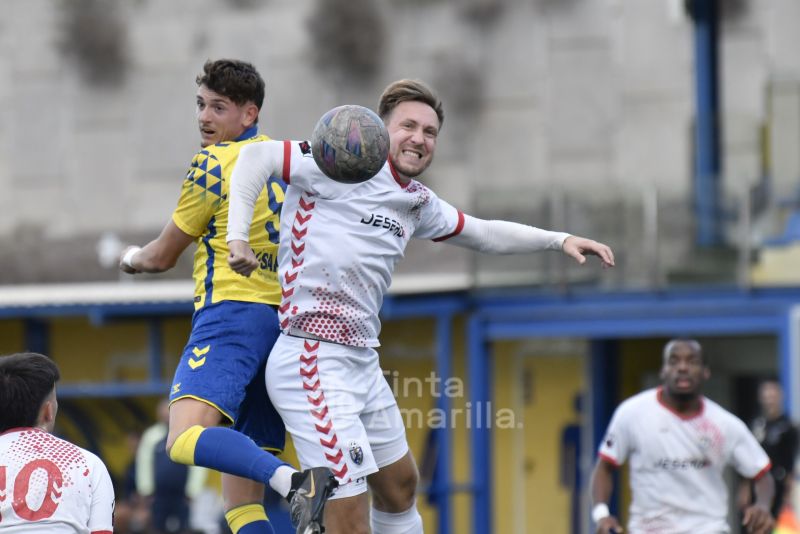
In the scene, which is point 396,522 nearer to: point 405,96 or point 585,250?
point 585,250

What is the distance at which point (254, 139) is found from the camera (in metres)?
6.88

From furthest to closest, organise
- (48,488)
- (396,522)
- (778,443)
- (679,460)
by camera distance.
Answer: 1. (778,443)
2. (679,460)
3. (396,522)
4. (48,488)

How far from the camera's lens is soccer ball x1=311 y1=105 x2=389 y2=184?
20.1ft

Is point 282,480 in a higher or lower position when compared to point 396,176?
Answer: lower

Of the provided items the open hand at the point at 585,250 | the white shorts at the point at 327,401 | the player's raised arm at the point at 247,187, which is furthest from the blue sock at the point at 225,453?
the open hand at the point at 585,250

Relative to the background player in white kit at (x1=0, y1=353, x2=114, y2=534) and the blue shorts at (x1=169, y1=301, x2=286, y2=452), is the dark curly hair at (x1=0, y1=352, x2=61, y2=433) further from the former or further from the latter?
the blue shorts at (x1=169, y1=301, x2=286, y2=452)

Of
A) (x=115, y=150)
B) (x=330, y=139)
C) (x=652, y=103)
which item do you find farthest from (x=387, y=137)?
(x=115, y=150)

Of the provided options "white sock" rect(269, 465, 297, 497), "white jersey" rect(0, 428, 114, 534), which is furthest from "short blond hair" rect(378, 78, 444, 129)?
"white jersey" rect(0, 428, 114, 534)

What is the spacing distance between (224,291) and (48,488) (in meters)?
1.25

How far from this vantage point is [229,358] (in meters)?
6.55

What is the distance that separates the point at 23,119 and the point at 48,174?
237 centimetres

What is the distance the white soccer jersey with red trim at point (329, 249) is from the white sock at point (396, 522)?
82cm

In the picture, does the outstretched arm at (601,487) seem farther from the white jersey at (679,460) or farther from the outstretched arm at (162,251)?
the outstretched arm at (162,251)

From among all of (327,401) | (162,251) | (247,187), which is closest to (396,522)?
(327,401)
